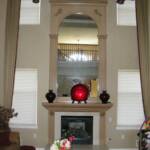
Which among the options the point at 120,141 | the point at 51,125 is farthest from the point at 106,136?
the point at 51,125

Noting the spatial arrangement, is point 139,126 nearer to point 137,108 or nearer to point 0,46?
point 137,108

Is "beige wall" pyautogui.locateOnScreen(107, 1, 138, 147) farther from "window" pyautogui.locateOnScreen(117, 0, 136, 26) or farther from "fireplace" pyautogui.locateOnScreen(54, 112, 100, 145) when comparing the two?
"fireplace" pyautogui.locateOnScreen(54, 112, 100, 145)

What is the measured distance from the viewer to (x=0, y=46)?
27.9 ft

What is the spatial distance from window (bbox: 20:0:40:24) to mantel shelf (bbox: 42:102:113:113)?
2279 millimetres

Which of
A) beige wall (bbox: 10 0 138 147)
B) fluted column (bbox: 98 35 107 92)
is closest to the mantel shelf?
beige wall (bbox: 10 0 138 147)

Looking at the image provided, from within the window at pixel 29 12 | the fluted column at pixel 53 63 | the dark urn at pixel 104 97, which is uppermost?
the window at pixel 29 12

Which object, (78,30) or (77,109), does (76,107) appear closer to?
(77,109)

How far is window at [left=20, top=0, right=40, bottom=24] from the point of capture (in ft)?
28.5

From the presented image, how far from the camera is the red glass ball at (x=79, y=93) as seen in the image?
8312mm

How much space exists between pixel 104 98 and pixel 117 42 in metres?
1.58

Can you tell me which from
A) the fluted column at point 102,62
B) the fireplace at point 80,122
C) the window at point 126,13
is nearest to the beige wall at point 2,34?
the fireplace at point 80,122

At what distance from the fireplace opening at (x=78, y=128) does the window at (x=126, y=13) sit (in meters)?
2.76

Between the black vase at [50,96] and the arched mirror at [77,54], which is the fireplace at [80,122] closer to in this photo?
the black vase at [50,96]

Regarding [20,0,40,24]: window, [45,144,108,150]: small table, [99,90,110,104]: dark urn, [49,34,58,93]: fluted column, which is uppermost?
[20,0,40,24]: window
